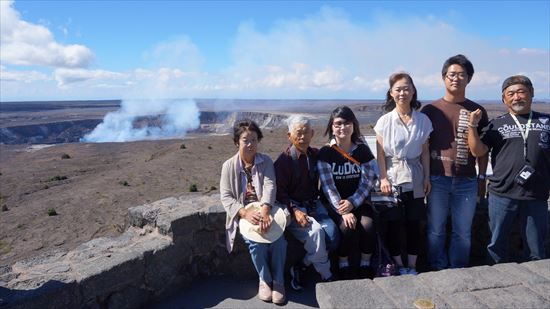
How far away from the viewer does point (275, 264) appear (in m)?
3.34

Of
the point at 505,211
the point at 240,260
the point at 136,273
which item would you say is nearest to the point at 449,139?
the point at 505,211

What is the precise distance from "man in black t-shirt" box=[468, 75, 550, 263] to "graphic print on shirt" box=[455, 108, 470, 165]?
6 cm

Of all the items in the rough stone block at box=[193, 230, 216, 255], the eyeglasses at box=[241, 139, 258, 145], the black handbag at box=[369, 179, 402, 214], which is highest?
the eyeglasses at box=[241, 139, 258, 145]

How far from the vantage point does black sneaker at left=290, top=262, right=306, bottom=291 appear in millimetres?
3507

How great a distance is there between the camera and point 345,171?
3510 millimetres

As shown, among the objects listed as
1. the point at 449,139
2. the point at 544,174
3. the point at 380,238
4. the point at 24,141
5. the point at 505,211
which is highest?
the point at 449,139

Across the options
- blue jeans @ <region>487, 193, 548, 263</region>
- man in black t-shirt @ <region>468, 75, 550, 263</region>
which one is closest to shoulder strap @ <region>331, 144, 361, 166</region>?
man in black t-shirt @ <region>468, 75, 550, 263</region>

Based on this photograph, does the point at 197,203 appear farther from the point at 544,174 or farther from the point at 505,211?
the point at 544,174

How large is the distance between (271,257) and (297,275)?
1.29 feet

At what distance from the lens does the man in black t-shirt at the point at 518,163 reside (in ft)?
10.3

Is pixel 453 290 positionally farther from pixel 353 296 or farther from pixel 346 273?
pixel 346 273

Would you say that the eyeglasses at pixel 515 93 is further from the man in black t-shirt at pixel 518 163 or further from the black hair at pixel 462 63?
the black hair at pixel 462 63

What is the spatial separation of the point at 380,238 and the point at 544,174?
4.71 ft

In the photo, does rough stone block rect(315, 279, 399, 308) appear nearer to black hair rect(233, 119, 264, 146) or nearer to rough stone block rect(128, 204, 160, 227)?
black hair rect(233, 119, 264, 146)
